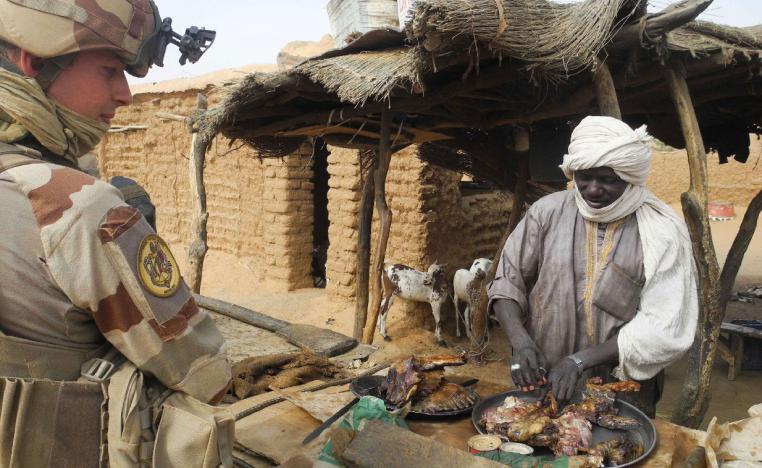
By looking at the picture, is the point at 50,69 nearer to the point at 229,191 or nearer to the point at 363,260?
the point at 363,260

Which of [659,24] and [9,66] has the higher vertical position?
[659,24]

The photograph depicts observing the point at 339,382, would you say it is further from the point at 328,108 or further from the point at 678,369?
the point at 678,369

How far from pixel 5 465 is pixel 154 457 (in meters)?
0.35

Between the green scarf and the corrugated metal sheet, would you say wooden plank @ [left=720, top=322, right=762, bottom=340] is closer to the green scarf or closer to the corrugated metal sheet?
the corrugated metal sheet

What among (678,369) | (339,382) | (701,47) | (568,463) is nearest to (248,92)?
(339,382)

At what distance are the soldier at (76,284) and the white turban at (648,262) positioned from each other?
1.52 metres

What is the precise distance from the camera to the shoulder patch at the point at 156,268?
1432mm

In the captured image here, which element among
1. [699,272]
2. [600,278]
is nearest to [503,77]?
[699,272]

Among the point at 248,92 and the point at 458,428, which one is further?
the point at 248,92

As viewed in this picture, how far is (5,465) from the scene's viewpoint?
1.46 metres

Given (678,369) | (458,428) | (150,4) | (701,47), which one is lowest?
(678,369)

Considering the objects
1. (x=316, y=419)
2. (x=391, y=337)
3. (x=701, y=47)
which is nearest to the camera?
(x=316, y=419)

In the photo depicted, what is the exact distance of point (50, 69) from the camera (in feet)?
4.93

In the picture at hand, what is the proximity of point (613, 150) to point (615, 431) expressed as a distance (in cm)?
101
